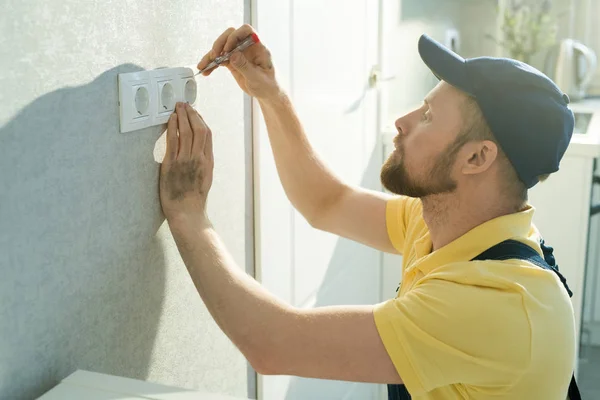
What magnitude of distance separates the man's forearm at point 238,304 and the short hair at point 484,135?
0.48 m

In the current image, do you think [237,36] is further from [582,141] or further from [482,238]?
[582,141]

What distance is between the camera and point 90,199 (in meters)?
1.16

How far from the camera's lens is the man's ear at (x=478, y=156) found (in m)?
1.36

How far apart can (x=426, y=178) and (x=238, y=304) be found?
458 mm

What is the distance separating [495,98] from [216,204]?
608 millimetres

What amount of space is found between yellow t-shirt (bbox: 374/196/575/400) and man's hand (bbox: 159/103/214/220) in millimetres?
389

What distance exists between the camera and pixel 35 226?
3.42 ft

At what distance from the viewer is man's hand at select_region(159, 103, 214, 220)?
134 centimetres

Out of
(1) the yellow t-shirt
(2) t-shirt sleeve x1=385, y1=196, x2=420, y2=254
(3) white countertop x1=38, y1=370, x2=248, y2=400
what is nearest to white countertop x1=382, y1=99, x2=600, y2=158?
(2) t-shirt sleeve x1=385, y1=196, x2=420, y2=254

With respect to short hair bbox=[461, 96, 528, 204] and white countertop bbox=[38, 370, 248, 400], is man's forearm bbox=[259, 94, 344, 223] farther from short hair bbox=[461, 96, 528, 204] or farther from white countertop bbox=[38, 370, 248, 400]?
white countertop bbox=[38, 370, 248, 400]

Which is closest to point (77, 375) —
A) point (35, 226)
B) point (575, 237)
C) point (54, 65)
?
point (35, 226)

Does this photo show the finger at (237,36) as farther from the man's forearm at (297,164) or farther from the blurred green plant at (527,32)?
the blurred green plant at (527,32)

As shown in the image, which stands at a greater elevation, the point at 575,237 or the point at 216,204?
the point at 216,204

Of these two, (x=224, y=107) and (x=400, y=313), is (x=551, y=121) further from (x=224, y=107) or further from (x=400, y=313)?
(x=224, y=107)
